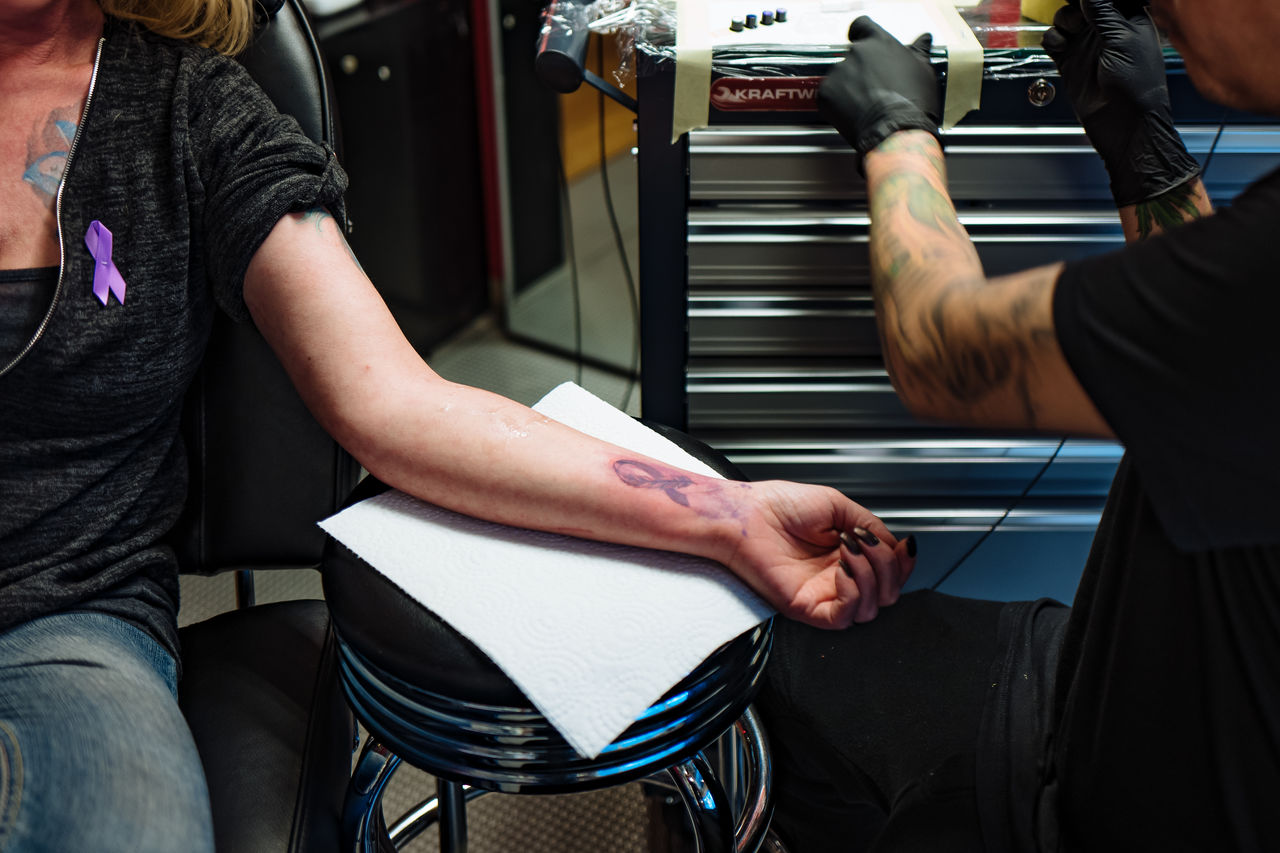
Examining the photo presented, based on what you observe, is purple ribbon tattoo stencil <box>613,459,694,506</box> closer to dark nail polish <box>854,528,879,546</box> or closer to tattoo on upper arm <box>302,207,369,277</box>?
dark nail polish <box>854,528,879,546</box>

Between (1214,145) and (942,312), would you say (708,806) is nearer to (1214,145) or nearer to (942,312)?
(942,312)

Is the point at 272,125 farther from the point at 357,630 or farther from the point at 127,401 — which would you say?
the point at 357,630

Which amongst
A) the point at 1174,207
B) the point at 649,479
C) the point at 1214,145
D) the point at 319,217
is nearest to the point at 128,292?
the point at 319,217

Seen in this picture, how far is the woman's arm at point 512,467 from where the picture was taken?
2.54 feet

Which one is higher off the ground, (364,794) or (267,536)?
(267,536)

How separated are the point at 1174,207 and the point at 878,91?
31 centimetres

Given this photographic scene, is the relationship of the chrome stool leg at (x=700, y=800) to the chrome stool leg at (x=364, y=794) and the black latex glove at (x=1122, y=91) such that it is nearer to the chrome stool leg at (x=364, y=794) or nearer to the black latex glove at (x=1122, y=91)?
the chrome stool leg at (x=364, y=794)

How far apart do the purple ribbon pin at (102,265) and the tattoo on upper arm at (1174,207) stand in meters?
0.94

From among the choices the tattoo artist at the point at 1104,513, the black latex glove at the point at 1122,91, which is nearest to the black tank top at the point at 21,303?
the tattoo artist at the point at 1104,513

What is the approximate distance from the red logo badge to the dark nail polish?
0.47 m

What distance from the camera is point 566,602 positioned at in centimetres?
75

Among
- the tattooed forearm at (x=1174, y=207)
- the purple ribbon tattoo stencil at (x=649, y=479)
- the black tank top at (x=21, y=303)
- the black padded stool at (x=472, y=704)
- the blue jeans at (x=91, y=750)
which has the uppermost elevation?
the tattooed forearm at (x=1174, y=207)

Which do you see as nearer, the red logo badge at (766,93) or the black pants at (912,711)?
the black pants at (912,711)

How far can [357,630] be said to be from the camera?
0.75m
